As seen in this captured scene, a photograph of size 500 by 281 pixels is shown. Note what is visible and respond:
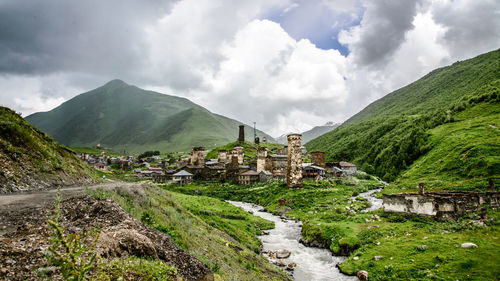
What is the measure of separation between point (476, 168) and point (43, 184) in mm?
54404

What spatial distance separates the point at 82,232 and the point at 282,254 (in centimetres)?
2206

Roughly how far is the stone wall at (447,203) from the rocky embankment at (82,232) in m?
29.1

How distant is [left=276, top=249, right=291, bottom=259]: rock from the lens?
25.6 meters

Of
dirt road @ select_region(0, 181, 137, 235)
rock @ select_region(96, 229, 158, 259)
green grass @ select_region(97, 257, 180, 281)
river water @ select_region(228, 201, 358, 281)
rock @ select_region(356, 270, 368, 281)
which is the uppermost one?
dirt road @ select_region(0, 181, 137, 235)

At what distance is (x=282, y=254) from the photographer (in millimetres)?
25953

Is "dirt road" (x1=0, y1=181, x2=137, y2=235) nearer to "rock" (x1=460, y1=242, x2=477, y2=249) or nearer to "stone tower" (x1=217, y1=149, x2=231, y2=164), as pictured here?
"rock" (x1=460, y1=242, x2=477, y2=249)

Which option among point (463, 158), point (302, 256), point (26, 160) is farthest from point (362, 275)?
point (463, 158)

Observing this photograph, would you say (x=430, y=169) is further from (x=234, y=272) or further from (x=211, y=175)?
(x=211, y=175)

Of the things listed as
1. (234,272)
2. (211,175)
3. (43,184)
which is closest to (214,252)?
(234,272)

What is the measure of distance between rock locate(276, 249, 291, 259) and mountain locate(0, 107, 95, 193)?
19.4 m

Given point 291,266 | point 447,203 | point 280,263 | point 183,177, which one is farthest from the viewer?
point 183,177

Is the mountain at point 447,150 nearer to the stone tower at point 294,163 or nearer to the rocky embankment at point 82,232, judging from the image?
the stone tower at point 294,163

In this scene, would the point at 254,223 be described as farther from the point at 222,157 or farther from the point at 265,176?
the point at 222,157

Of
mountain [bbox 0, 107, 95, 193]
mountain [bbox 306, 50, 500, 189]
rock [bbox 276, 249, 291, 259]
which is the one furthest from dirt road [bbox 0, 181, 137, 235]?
mountain [bbox 306, 50, 500, 189]
